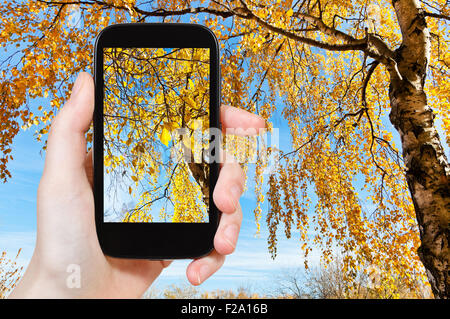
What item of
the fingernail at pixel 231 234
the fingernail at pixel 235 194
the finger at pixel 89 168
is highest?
Result: the finger at pixel 89 168

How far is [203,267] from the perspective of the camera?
110 centimetres

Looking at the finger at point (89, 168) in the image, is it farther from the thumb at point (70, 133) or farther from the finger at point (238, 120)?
the finger at point (238, 120)

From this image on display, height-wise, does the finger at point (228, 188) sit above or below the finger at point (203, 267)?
above

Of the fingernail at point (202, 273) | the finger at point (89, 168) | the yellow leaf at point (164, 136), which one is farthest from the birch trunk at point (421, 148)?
the finger at point (89, 168)

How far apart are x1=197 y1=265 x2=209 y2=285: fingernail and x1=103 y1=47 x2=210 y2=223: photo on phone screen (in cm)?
16

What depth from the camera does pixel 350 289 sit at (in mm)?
4277

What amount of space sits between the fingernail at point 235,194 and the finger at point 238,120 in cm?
22

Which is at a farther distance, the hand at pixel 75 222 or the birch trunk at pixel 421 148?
the birch trunk at pixel 421 148

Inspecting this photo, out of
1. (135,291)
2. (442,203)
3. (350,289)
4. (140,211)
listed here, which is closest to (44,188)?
(140,211)

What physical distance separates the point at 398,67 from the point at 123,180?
2.99 meters

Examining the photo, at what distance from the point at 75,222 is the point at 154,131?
0.42 m

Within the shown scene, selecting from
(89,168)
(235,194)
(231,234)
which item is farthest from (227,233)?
(89,168)

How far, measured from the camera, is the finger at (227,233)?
107 centimetres

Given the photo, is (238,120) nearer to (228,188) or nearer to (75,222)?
(228,188)
